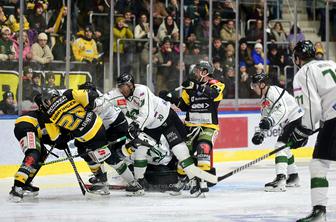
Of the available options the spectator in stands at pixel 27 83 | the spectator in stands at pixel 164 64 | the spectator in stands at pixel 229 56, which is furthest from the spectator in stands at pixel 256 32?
the spectator in stands at pixel 27 83

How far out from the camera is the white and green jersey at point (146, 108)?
28.0 feet

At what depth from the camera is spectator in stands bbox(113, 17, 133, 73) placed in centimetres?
1190

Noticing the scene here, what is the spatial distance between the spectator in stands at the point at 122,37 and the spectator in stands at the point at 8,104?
1.83 meters

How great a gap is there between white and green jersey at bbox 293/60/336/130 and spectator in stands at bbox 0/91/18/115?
4627 mm

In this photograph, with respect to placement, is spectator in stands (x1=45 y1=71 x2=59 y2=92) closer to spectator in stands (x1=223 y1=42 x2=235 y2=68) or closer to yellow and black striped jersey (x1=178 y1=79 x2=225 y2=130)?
yellow and black striped jersey (x1=178 y1=79 x2=225 y2=130)

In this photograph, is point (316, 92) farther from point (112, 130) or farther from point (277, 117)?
point (112, 130)

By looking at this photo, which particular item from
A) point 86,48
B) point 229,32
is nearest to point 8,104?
point 86,48

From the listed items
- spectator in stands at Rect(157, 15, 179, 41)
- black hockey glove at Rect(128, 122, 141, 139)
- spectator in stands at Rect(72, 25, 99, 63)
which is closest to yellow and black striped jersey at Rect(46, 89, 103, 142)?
black hockey glove at Rect(128, 122, 141, 139)

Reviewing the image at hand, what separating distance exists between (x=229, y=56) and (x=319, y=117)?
6.74 metres

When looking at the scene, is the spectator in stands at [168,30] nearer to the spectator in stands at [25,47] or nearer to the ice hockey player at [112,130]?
the spectator in stands at [25,47]

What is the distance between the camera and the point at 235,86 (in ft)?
43.9

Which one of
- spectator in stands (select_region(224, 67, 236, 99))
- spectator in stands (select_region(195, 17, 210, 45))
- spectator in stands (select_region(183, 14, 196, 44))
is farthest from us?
spectator in stands (select_region(224, 67, 236, 99))

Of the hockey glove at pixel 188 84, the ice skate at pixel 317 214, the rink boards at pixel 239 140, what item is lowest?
the rink boards at pixel 239 140

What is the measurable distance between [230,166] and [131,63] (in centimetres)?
185
